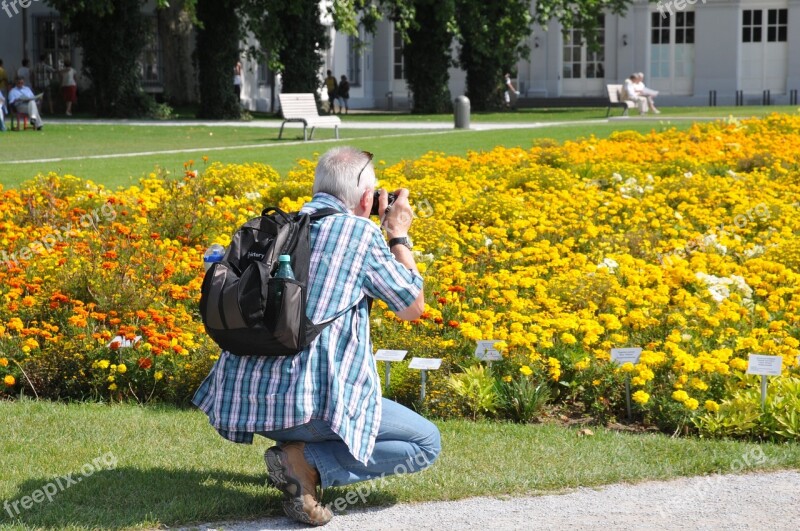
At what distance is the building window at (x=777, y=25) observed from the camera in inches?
1565

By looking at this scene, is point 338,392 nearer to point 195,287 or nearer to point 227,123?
point 195,287

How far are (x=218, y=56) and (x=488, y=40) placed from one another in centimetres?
812

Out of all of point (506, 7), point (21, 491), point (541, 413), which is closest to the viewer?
point (21, 491)

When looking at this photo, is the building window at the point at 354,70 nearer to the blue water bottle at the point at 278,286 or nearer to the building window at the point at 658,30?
the building window at the point at 658,30

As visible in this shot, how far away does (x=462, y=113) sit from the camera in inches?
933

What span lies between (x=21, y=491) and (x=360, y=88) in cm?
3988

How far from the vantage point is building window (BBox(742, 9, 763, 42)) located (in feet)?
131

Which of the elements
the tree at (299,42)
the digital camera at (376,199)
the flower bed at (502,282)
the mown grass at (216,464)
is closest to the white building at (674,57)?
the tree at (299,42)

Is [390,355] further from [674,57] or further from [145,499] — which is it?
[674,57]

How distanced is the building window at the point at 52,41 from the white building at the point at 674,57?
8.74ft

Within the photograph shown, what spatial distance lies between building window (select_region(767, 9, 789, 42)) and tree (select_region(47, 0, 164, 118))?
21.0 meters

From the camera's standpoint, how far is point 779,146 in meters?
12.6

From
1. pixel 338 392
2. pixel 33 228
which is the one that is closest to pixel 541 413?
pixel 338 392

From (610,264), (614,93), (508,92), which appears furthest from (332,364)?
(508,92)
